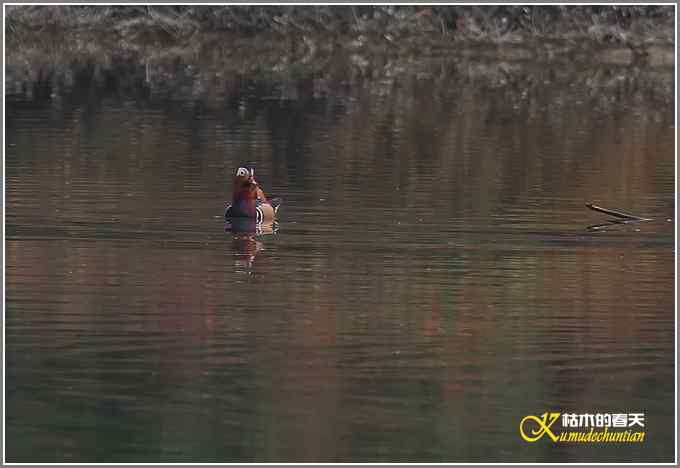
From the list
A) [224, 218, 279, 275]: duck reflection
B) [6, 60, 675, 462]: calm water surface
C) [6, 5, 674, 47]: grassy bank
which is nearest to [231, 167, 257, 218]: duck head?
[224, 218, 279, 275]: duck reflection

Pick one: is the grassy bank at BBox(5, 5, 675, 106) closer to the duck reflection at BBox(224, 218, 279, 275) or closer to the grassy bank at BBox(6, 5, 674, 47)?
the grassy bank at BBox(6, 5, 674, 47)

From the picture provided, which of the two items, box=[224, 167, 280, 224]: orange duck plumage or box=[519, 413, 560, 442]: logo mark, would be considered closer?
box=[519, 413, 560, 442]: logo mark

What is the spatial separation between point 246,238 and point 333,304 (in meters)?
4.96

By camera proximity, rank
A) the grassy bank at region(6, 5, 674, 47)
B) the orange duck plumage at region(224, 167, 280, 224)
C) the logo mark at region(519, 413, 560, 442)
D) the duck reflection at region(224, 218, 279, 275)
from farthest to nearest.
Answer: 1. the grassy bank at region(6, 5, 674, 47)
2. the orange duck plumage at region(224, 167, 280, 224)
3. the duck reflection at region(224, 218, 279, 275)
4. the logo mark at region(519, 413, 560, 442)

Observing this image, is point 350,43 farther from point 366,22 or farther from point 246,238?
point 246,238

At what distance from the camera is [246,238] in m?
23.6

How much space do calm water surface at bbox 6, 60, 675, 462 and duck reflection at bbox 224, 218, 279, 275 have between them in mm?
70

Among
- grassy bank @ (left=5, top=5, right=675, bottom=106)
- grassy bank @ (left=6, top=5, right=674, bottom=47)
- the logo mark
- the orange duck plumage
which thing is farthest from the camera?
grassy bank @ (left=6, top=5, right=674, bottom=47)

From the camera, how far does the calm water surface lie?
14.2m

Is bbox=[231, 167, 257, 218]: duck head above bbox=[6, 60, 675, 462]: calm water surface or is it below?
above

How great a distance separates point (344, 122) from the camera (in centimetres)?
4412

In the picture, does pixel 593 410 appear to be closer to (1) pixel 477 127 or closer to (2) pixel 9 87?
(1) pixel 477 127

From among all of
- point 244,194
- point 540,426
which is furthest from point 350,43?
point 540,426

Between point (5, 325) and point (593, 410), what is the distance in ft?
16.5
